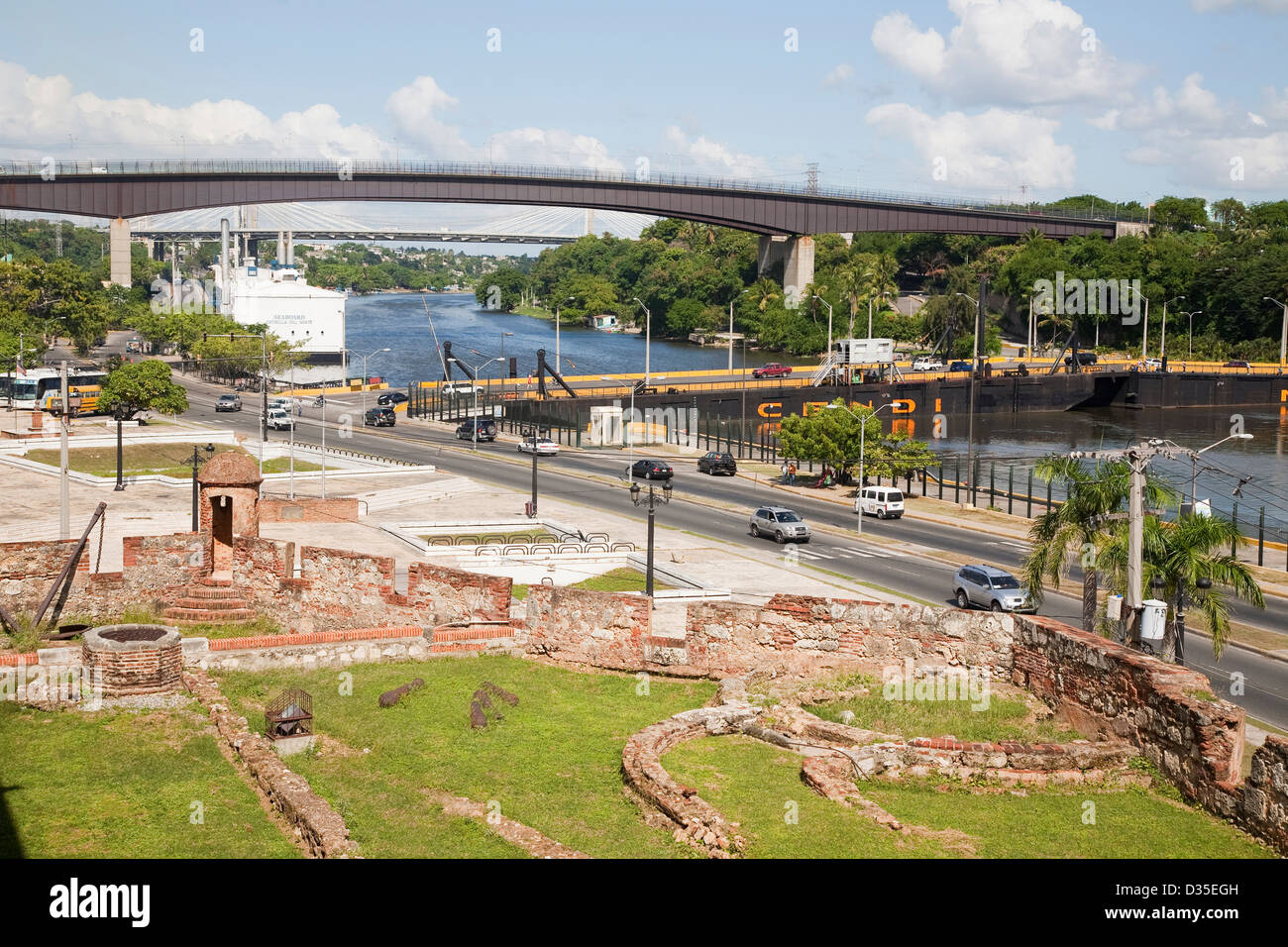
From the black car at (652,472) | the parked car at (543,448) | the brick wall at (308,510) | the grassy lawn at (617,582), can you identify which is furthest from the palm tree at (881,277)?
the grassy lawn at (617,582)

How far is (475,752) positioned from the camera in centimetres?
1909

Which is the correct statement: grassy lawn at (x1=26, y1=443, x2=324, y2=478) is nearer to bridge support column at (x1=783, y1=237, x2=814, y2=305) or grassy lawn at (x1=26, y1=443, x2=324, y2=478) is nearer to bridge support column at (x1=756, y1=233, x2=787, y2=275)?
bridge support column at (x1=783, y1=237, x2=814, y2=305)

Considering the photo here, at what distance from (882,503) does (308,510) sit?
82.6 ft

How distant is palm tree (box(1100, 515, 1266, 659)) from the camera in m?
28.6

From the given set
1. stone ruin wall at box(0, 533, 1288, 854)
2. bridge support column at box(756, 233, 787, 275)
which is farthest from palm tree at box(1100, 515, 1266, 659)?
bridge support column at box(756, 233, 787, 275)

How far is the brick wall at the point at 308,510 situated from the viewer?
49.1 metres

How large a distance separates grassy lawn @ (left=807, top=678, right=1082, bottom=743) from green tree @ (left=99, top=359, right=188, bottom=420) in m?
69.0

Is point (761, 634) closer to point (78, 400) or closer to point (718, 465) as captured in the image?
point (718, 465)

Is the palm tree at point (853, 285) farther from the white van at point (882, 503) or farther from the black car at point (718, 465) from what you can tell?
the white van at point (882, 503)

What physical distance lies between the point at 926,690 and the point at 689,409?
82889 mm

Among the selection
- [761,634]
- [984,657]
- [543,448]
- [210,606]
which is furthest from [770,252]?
[984,657]

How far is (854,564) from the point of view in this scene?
47.0 metres
